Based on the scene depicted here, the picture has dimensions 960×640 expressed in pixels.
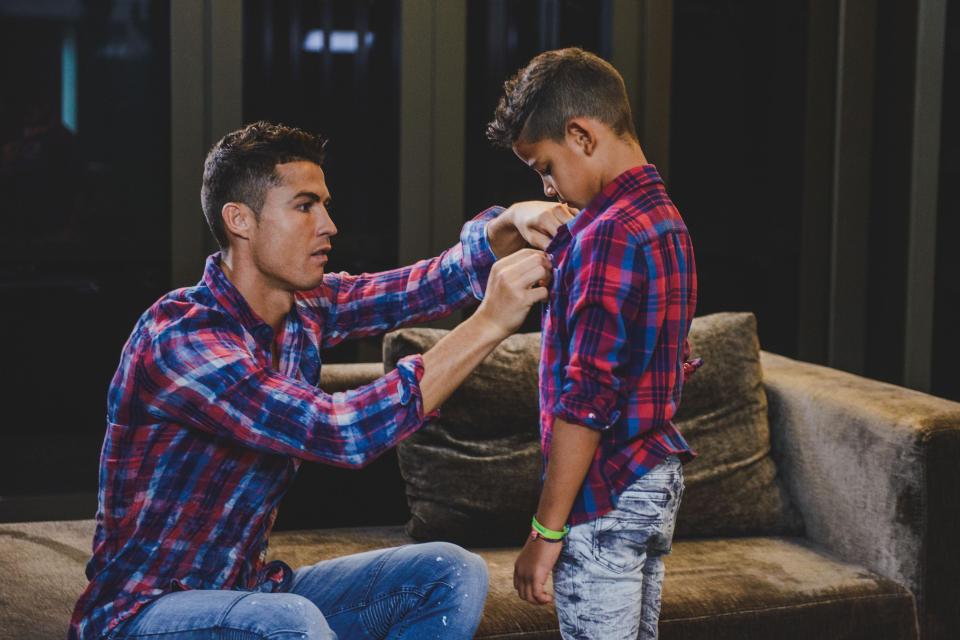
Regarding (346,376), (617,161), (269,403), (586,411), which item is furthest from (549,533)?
(346,376)

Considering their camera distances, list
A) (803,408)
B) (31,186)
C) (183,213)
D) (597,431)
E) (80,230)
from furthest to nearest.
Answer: (80,230) < (31,186) < (183,213) < (803,408) < (597,431)

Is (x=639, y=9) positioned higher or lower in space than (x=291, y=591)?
higher

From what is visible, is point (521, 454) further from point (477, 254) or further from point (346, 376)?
point (477, 254)

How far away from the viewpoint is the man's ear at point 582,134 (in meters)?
1.45

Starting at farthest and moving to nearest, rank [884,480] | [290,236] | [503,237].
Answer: [884,480], [503,237], [290,236]

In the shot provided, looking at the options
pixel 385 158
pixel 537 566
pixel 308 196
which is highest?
pixel 385 158

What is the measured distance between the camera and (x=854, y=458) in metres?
2.34

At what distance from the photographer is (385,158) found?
675 cm

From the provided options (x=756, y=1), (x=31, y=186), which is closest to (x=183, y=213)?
(x=31, y=186)

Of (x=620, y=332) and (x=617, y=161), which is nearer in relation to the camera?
(x=620, y=332)

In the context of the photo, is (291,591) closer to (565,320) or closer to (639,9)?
(565,320)

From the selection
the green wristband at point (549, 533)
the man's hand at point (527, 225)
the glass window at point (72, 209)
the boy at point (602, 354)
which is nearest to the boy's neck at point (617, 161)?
the boy at point (602, 354)

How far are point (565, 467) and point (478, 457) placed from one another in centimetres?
101

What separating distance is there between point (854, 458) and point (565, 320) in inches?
45.6
